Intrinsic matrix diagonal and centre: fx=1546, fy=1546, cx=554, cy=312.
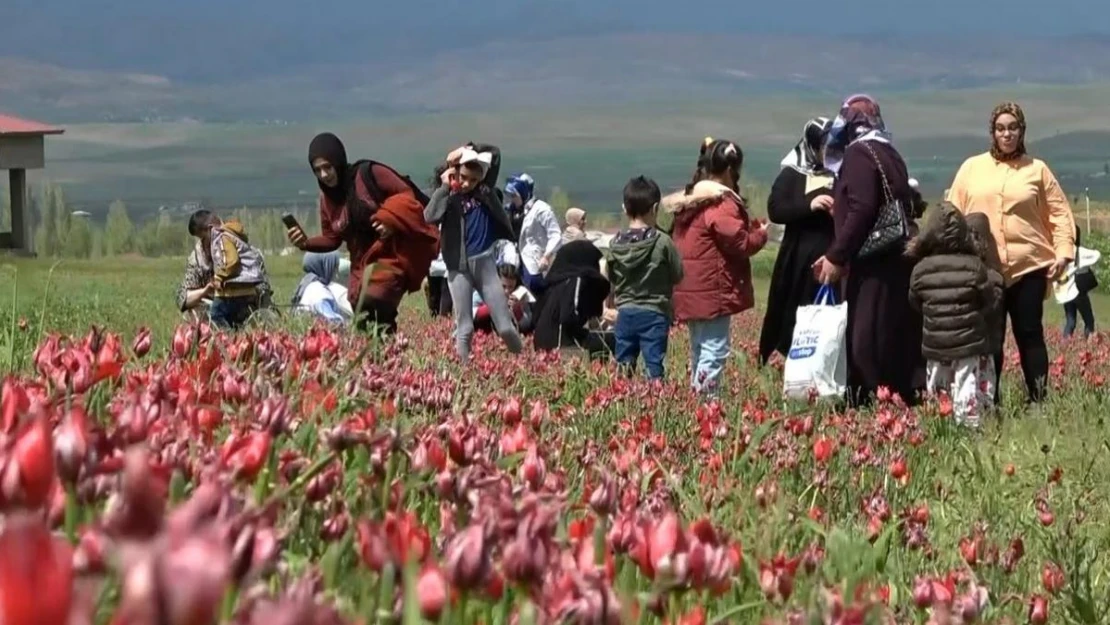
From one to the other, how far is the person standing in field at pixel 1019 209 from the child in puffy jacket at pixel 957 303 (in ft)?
1.38

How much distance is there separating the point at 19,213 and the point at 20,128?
9.69 feet

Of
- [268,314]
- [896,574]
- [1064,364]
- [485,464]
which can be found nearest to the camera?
[485,464]

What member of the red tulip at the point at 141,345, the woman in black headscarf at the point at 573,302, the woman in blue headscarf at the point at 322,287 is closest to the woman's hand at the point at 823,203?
the woman in black headscarf at the point at 573,302

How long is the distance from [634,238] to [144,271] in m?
34.4

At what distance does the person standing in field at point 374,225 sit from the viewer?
31.7 feet

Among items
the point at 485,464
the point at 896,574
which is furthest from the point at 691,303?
the point at 485,464

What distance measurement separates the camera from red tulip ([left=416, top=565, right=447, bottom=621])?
1276mm

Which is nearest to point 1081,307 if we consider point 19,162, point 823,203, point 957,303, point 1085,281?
point 1085,281

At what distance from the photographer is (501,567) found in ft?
4.50

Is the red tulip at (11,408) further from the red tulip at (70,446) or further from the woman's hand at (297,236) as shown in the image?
the woman's hand at (297,236)

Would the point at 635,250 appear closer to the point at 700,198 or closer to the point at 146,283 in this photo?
the point at 700,198

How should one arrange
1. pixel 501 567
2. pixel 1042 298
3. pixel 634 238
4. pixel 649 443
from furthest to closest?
pixel 634 238
pixel 1042 298
pixel 649 443
pixel 501 567

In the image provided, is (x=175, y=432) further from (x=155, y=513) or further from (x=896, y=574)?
(x=896, y=574)

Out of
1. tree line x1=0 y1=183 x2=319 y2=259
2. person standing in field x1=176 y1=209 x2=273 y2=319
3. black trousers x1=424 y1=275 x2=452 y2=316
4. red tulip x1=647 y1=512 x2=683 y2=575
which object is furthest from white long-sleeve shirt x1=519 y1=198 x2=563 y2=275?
tree line x1=0 y1=183 x2=319 y2=259
